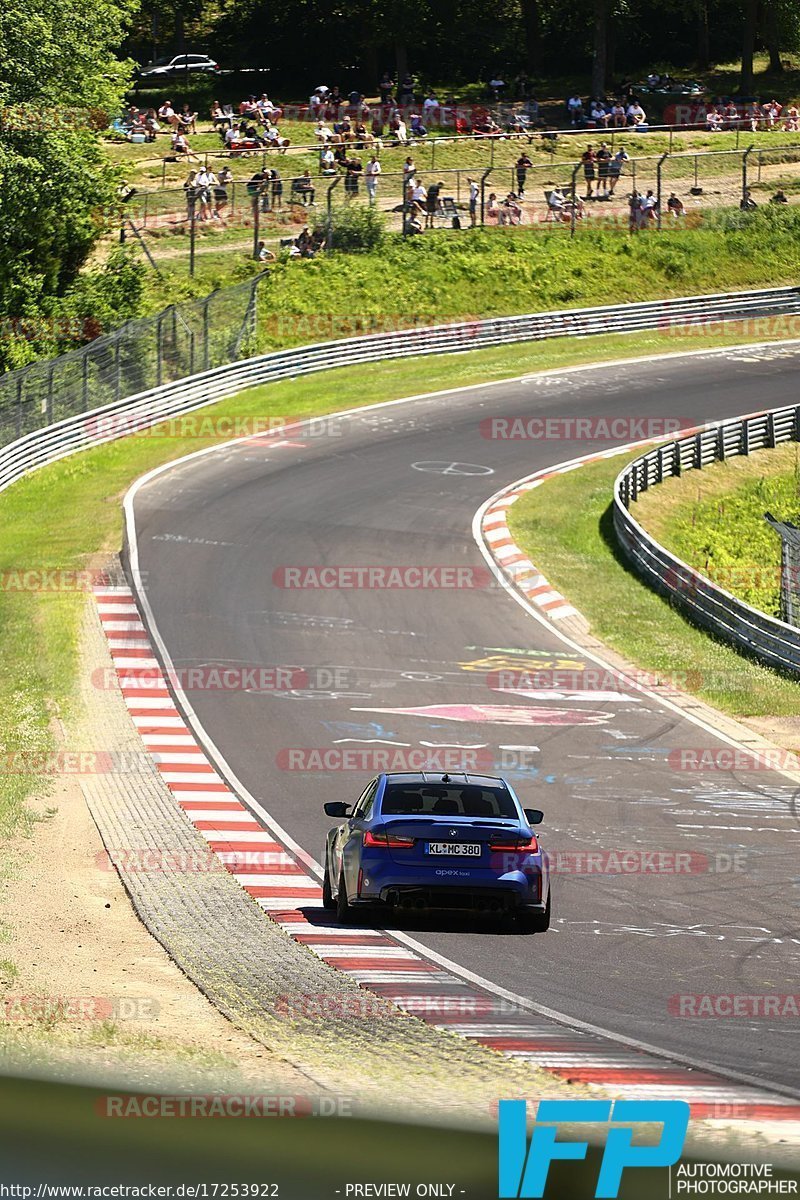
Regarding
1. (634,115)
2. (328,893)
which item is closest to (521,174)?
(634,115)

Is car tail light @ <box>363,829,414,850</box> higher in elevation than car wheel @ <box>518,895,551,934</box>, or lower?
higher

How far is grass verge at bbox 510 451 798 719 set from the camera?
27.2 m

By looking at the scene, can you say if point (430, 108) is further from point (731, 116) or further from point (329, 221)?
point (329, 221)

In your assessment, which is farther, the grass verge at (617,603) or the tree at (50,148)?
the tree at (50,148)

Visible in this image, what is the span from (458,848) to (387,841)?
0.61 metres

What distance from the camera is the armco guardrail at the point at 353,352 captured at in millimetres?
42469

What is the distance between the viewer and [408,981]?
13.6 m

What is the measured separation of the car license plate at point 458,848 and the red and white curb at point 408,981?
2.94 feet

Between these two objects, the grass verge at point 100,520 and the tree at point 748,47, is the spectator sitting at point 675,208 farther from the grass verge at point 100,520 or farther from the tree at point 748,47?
the tree at point 748,47

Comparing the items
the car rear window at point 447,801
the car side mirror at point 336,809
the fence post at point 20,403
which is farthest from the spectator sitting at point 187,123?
the car rear window at point 447,801

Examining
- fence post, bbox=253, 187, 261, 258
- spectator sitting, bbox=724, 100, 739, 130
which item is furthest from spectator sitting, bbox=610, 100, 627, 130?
fence post, bbox=253, 187, 261, 258

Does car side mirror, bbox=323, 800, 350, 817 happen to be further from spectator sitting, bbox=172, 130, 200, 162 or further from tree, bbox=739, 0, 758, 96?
tree, bbox=739, 0, 758, 96

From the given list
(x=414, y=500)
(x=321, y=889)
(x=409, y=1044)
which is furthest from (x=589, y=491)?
(x=409, y=1044)

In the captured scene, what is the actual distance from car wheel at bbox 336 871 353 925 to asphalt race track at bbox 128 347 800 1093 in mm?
594
